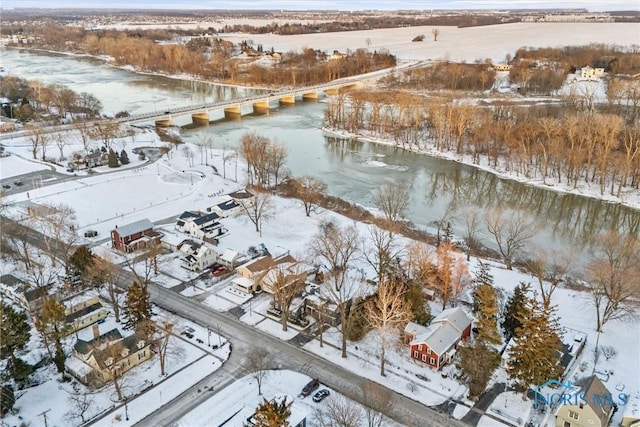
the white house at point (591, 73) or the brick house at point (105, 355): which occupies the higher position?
the white house at point (591, 73)

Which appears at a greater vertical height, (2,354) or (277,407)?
(277,407)

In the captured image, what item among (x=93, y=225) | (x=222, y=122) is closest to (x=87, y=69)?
(x=222, y=122)

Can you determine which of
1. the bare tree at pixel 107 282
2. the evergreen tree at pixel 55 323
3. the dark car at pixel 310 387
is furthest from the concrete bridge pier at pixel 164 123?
the dark car at pixel 310 387

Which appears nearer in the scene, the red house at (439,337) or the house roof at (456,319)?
the red house at (439,337)

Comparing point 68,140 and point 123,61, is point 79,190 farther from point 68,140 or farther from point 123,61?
point 123,61

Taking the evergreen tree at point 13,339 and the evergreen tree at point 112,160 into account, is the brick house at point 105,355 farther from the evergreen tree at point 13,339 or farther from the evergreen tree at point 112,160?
the evergreen tree at point 112,160

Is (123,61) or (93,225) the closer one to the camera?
(93,225)

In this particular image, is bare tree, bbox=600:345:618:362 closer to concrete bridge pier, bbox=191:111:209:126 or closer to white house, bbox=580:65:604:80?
concrete bridge pier, bbox=191:111:209:126

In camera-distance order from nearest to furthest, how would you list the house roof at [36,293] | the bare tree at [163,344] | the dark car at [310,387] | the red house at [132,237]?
the dark car at [310,387]
the bare tree at [163,344]
the house roof at [36,293]
the red house at [132,237]
